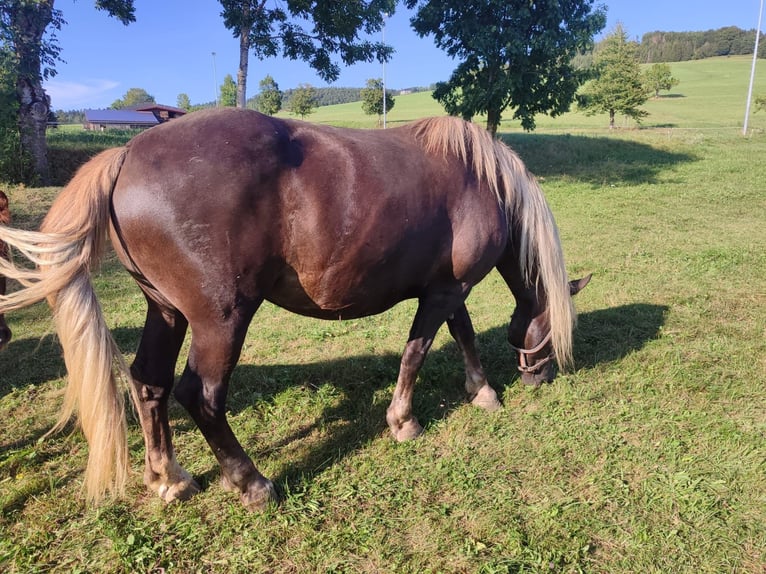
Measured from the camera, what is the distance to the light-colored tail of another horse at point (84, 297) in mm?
2188

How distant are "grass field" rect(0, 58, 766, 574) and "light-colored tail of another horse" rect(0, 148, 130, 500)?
0.22 m

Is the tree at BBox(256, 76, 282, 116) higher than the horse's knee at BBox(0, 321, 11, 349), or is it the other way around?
the tree at BBox(256, 76, 282, 116)

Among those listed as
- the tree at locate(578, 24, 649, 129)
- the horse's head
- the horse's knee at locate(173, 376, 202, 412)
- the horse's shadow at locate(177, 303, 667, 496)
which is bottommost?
the horse's shadow at locate(177, 303, 667, 496)

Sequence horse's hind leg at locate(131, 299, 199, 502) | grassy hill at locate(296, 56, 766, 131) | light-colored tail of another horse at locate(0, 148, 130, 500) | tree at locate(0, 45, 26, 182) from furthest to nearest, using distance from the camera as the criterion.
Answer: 1. grassy hill at locate(296, 56, 766, 131)
2. tree at locate(0, 45, 26, 182)
3. horse's hind leg at locate(131, 299, 199, 502)
4. light-colored tail of another horse at locate(0, 148, 130, 500)

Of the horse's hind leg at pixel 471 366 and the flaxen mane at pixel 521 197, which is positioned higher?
the flaxen mane at pixel 521 197

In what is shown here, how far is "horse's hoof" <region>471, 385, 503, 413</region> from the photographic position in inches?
147

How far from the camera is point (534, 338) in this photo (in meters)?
3.86

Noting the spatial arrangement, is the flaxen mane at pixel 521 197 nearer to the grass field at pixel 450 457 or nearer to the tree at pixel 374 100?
the grass field at pixel 450 457

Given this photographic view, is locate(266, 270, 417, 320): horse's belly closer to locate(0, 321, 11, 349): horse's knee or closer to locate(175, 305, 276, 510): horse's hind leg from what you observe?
locate(175, 305, 276, 510): horse's hind leg

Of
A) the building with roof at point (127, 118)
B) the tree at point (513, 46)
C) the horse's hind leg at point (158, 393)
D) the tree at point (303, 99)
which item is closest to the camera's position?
the horse's hind leg at point (158, 393)

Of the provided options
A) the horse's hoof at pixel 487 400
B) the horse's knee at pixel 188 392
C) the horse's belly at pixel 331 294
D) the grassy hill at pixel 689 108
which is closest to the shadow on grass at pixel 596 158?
the grassy hill at pixel 689 108

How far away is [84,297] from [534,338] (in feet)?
10.3

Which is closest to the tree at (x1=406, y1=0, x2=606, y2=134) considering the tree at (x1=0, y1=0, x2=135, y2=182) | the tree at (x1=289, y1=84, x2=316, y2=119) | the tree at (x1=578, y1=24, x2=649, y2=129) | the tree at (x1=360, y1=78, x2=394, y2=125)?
the tree at (x1=0, y1=0, x2=135, y2=182)

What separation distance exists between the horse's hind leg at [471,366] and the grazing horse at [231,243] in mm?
659
